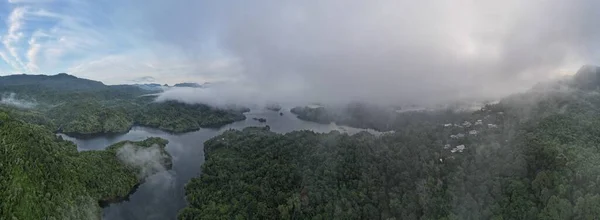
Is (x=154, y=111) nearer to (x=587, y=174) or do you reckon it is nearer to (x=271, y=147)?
(x=271, y=147)

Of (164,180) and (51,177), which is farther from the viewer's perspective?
(164,180)

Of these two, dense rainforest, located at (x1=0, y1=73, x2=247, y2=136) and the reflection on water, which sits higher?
dense rainforest, located at (x1=0, y1=73, x2=247, y2=136)

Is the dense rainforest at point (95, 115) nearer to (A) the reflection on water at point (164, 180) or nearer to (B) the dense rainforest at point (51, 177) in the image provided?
(A) the reflection on water at point (164, 180)

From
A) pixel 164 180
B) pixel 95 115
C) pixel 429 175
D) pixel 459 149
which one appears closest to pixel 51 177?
pixel 164 180

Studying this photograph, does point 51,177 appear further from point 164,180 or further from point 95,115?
point 95,115

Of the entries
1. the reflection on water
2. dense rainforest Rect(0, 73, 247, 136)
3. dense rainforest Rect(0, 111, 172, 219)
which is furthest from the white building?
dense rainforest Rect(0, 73, 247, 136)

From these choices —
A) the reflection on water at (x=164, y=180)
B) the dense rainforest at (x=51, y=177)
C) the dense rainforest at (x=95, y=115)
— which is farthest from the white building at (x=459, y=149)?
the dense rainforest at (x=95, y=115)

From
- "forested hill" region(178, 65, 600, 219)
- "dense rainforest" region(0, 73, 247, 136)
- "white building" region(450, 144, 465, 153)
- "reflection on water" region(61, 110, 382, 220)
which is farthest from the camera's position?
"dense rainforest" region(0, 73, 247, 136)

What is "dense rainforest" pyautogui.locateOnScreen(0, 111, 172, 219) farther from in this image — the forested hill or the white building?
the white building
